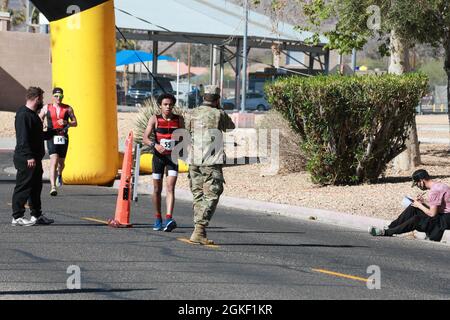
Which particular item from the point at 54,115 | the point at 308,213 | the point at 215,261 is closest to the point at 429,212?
the point at 308,213

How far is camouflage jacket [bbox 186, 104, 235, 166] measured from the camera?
1291cm

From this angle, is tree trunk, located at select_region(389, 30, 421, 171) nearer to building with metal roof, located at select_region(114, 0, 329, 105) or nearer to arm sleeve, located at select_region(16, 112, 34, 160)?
arm sleeve, located at select_region(16, 112, 34, 160)

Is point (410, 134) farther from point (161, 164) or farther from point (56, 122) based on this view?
point (161, 164)

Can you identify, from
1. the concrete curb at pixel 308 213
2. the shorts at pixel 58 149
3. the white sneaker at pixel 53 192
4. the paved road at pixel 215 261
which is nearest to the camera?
the paved road at pixel 215 261

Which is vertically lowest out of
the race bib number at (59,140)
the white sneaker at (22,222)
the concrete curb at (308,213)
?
the concrete curb at (308,213)

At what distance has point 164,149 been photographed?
46.3 feet

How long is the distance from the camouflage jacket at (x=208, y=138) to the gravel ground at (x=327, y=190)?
4739 mm

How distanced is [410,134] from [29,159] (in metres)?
11.1

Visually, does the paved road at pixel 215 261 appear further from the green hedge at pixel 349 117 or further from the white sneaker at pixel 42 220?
the green hedge at pixel 349 117

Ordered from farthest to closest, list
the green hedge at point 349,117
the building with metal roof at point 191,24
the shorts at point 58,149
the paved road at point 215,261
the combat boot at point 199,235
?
the building with metal roof at point 191,24
the green hedge at point 349,117
the shorts at point 58,149
the combat boot at point 199,235
the paved road at point 215,261

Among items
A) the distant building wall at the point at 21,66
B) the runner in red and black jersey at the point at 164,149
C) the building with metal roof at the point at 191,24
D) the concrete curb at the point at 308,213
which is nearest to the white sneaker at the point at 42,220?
the runner in red and black jersey at the point at 164,149

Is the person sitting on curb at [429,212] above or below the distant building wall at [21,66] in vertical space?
below

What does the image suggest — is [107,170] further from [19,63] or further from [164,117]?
[19,63]

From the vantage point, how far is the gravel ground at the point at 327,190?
710 inches
